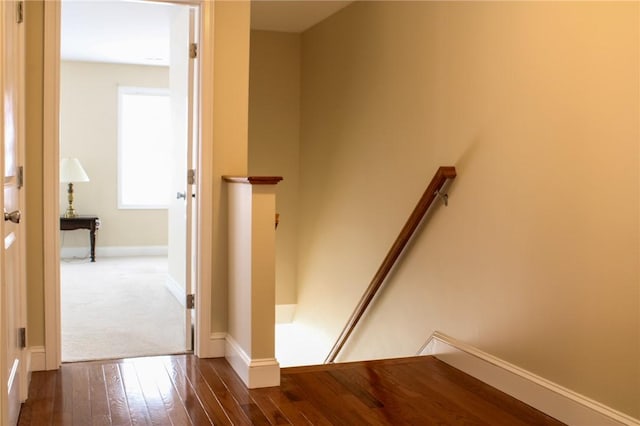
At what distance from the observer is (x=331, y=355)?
4992 mm

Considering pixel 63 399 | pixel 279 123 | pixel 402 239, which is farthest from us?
pixel 279 123

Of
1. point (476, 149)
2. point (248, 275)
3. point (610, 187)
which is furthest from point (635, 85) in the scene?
point (248, 275)

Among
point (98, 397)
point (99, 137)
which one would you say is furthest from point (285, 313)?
point (99, 137)

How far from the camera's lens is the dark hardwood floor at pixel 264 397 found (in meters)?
2.69

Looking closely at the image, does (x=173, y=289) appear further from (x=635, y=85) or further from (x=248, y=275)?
(x=635, y=85)

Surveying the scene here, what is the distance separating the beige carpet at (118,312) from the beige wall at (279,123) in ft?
3.94

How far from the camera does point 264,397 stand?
116 inches

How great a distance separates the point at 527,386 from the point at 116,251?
657cm

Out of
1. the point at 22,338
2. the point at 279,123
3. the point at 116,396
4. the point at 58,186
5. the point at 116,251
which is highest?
the point at 279,123

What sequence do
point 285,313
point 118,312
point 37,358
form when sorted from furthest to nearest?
point 285,313
point 118,312
point 37,358

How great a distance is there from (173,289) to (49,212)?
8.93 ft

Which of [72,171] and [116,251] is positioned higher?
[72,171]

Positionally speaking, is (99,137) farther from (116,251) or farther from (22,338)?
(22,338)

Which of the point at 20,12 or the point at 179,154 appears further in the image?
the point at 179,154
